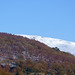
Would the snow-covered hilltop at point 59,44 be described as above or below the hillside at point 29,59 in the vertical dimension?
above

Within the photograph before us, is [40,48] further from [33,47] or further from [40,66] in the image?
[40,66]

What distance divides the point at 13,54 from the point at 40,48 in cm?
429

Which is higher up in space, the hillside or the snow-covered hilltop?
the snow-covered hilltop

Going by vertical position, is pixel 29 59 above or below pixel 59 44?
below

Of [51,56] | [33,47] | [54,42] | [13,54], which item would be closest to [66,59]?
[51,56]

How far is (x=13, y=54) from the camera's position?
1209 inches

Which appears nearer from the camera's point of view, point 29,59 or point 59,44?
point 29,59

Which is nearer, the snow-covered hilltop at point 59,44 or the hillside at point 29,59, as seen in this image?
the hillside at point 29,59

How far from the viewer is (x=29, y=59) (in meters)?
29.8

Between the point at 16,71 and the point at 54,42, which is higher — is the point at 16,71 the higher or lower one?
the lower one

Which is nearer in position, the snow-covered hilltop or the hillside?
the hillside

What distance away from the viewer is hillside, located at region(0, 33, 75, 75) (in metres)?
27.6

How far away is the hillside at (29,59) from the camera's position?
2761 cm

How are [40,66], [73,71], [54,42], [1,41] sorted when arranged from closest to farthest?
[40,66], [73,71], [1,41], [54,42]
